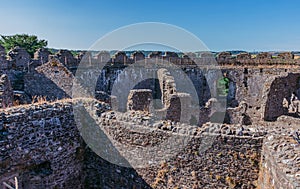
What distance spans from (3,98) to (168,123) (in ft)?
19.2

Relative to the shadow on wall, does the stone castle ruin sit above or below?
below

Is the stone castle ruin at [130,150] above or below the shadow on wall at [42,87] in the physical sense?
below

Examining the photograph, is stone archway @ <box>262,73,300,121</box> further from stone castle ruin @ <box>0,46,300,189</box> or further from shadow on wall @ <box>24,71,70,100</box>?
shadow on wall @ <box>24,71,70,100</box>

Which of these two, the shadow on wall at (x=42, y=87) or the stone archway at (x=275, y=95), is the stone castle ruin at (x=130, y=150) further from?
the stone archway at (x=275, y=95)

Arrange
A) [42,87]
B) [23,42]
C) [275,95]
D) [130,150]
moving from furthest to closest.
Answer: [23,42] → [275,95] → [42,87] → [130,150]

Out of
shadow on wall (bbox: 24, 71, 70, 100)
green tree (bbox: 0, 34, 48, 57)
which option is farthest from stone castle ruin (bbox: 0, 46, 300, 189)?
green tree (bbox: 0, 34, 48, 57)

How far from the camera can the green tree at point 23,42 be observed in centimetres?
4247

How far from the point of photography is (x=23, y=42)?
43.3m

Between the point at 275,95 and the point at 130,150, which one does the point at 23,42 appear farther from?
the point at 130,150

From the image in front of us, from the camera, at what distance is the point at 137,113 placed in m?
5.97

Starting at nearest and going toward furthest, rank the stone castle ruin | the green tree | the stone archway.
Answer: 1. the stone castle ruin
2. the stone archway
3. the green tree

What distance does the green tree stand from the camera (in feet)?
139

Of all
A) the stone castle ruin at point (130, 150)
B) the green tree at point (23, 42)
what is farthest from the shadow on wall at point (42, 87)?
the green tree at point (23, 42)

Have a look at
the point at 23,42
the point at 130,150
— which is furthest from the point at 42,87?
the point at 23,42
